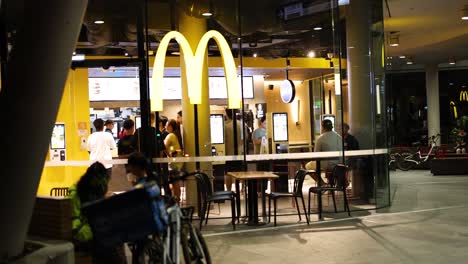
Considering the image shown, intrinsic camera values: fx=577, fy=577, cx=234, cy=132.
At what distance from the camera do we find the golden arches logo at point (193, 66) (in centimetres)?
862

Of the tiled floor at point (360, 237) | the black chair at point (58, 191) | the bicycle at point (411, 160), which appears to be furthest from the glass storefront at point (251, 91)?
the bicycle at point (411, 160)

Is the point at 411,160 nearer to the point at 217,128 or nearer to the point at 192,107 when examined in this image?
the point at 217,128

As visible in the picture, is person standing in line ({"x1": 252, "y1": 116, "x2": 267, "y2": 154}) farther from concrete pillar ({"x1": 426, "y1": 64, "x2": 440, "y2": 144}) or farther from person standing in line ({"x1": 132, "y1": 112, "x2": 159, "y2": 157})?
concrete pillar ({"x1": 426, "y1": 64, "x2": 440, "y2": 144})

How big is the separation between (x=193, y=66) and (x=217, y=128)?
1.53 m

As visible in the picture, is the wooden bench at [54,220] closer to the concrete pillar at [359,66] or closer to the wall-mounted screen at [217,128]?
the wall-mounted screen at [217,128]

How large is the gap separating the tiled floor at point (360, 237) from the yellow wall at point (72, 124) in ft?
8.60

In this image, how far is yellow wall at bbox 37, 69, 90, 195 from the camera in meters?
9.80

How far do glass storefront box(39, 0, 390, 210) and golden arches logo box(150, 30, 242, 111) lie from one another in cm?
2

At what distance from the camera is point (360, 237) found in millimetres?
7457

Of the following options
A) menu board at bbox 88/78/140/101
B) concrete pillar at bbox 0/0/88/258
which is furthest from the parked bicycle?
menu board at bbox 88/78/140/101

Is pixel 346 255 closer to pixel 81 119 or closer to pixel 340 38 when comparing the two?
pixel 340 38

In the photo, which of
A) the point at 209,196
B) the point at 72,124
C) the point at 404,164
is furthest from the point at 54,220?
the point at 404,164

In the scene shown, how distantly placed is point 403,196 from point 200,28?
17.2ft

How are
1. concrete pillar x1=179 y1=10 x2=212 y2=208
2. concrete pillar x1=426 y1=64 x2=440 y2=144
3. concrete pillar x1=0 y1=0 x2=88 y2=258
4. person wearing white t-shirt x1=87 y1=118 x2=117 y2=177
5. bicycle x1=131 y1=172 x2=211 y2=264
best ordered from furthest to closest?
concrete pillar x1=426 y1=64 x2=440 y2=144 < person wearing white t-shirt x1=87 y1=118 x2=117 y2=177 < concrete pillar x1=179 y1=10 x2=212 y2=208 < concrete pillar x1=0 y1=0 x2=88 y2=258 < bicycle x1=131 y1=172 x2=211 y2=264
